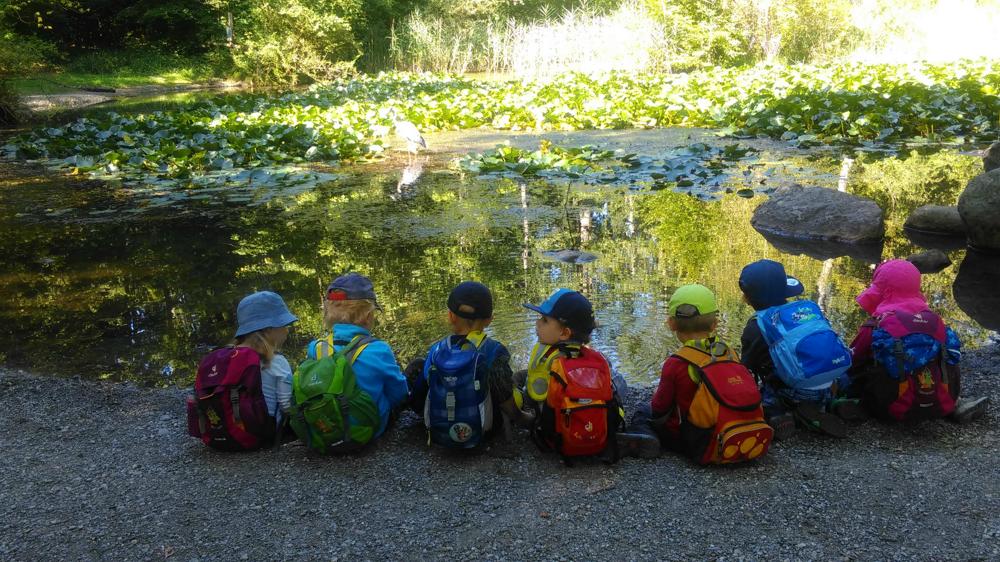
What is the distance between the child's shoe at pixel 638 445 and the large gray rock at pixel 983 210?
16.1ft

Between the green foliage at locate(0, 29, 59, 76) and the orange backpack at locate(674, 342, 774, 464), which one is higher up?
the green foliage at locate(0, 29, 59, 76)

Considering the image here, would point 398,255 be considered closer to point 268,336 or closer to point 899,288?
point 268,336

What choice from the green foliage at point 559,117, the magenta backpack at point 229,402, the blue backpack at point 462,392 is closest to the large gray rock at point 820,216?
the green foliage at point 559,117

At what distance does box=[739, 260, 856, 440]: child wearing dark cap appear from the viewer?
11.3 ft

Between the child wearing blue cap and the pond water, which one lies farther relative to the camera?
the pond water

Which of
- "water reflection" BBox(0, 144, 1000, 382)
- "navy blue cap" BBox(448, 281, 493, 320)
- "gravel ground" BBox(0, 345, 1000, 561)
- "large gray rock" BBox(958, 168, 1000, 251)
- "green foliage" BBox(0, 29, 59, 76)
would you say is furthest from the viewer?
"green foliage" BBox(0, 29, 59, 76)

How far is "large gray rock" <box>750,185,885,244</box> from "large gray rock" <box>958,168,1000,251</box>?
2.27 feet

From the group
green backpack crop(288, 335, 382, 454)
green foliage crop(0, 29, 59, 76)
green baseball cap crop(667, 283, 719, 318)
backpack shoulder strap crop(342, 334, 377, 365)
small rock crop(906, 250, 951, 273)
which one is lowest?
small rock crop(906, 250, 951, 273)

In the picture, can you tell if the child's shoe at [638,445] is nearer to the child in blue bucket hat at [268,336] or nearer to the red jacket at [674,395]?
the red jacket at [674,395]

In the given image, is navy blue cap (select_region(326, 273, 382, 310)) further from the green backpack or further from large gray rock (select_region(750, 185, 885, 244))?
large gray rock (select_region(750, 185, 885, 244))

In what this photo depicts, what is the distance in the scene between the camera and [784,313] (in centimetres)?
348

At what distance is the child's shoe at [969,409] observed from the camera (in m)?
3.50

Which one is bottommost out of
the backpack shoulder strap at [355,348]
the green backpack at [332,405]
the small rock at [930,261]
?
the small rock at [930,261]

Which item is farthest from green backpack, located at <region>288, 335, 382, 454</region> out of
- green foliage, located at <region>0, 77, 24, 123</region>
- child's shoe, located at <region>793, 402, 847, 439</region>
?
green foliage, located at <region>0, 77, 24, 123</region>
